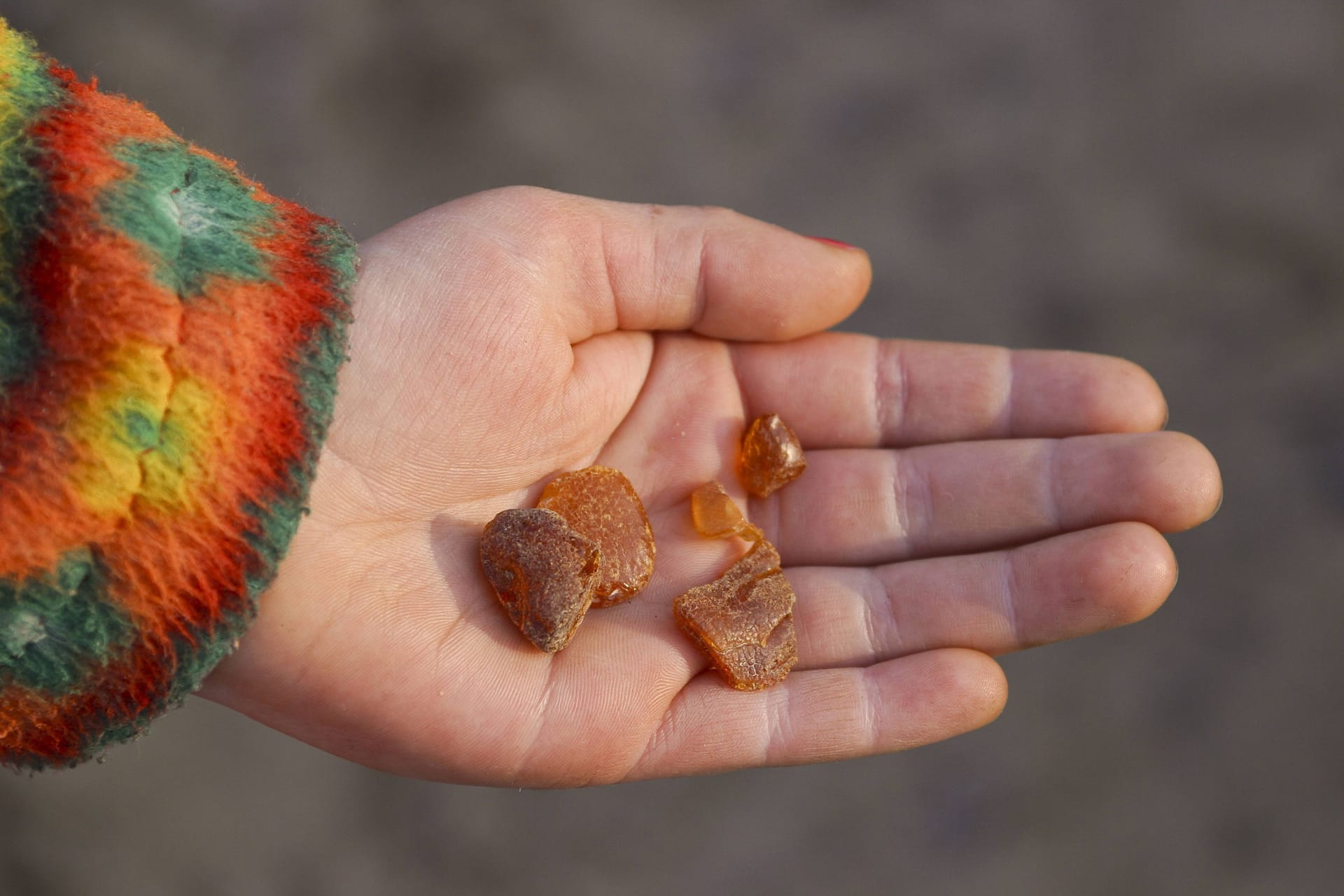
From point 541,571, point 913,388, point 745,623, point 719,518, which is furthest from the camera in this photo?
point 913,388

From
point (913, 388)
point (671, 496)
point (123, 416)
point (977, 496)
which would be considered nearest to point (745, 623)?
point (671, 496)

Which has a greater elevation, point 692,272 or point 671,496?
point 692,272

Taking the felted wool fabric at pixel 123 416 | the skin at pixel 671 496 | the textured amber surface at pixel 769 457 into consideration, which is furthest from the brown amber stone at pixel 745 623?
the felted wool fabric at pixel 123 416

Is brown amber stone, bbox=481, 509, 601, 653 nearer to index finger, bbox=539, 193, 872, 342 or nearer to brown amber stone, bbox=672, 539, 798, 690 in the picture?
brown amber stone, bbox=672, 539, 798, 690

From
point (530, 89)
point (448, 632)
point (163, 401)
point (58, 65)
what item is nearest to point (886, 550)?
point (448, 632)

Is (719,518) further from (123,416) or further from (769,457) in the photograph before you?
(123,416)

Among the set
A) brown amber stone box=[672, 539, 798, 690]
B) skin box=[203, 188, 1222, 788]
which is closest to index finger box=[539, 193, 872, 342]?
skin box=[203, 188, 1222, 788]

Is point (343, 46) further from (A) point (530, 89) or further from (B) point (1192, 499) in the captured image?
(B) point (1192, 499)
